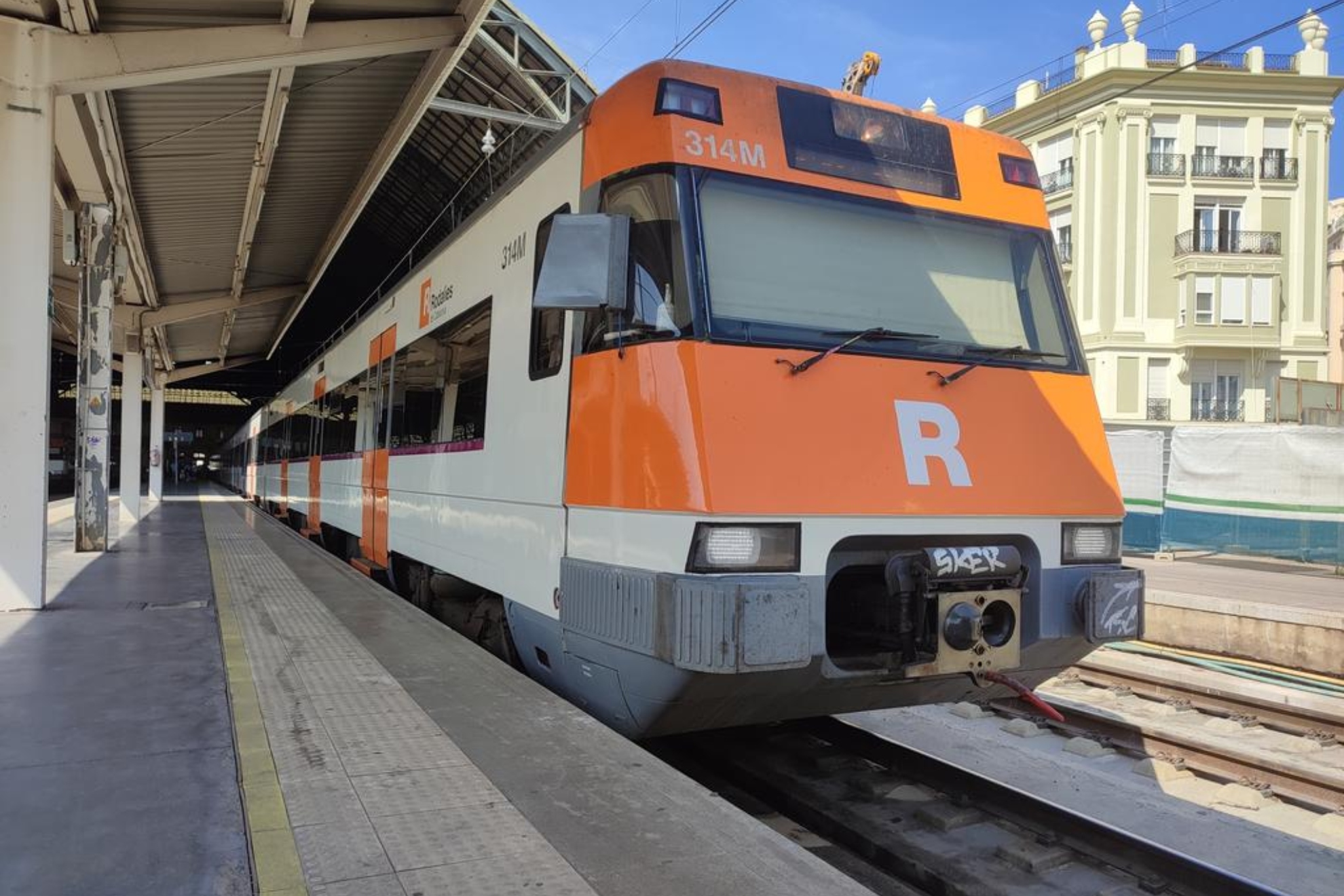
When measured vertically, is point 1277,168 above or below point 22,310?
above

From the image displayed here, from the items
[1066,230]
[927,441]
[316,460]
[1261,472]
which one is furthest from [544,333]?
[1066,230]

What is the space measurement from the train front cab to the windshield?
0.01 meters

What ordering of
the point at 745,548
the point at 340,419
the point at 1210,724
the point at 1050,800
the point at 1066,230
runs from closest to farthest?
the point at 745,548 → the point at 1050,800 → the point at 1210,724 → the point at 340,419 → the point at 1066,230

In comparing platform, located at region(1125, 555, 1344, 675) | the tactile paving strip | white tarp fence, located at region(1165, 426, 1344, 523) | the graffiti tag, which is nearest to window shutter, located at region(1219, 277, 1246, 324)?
white tarp fence, located at region(1165, 426, 1344, 523)

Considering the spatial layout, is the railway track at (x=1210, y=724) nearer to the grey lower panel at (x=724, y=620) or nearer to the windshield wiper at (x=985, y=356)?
the windshield wiper at (x=985, y=356)

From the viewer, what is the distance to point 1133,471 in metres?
14.4

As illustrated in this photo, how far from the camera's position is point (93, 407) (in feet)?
38.9

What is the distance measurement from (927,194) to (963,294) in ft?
1.67

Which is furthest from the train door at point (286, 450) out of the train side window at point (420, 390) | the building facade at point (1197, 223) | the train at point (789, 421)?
the building facade at point (1197, 223)

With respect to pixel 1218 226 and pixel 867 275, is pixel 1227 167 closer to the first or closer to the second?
pixel 1218 226

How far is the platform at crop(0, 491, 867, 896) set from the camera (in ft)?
9.21

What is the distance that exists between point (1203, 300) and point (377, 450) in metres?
29.9

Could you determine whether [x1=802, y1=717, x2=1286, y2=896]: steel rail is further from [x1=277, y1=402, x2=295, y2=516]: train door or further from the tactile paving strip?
[x1=277, y1=402, x2=295, y2=516]: train door

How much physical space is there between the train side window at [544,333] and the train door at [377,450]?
12.8 feet
